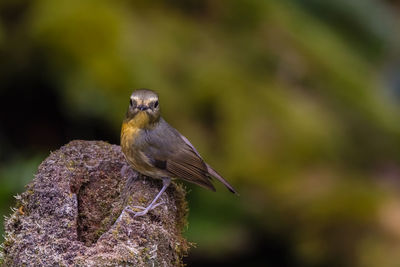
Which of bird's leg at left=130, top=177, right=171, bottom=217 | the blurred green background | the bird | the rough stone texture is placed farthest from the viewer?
the blurred green background

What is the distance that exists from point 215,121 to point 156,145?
2.51 m

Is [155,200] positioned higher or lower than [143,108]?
lower

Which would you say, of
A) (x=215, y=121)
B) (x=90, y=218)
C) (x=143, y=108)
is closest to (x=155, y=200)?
(x=90, y=218)

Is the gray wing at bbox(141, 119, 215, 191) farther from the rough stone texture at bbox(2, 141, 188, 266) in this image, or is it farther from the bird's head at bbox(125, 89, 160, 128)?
the rough stone texture at bbox(2, 141, 188, 266)

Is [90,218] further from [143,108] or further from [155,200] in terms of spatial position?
[143,108]

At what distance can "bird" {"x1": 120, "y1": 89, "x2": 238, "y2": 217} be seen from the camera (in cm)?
287

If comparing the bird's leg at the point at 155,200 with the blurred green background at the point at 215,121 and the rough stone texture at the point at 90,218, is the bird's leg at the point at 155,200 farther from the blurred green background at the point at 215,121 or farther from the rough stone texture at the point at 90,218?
the blurred green background at the point at 215,121

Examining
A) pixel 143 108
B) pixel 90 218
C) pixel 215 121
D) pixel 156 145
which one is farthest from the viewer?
pixel 215 121

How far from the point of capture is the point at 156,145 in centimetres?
308

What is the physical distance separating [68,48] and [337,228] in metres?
2.62

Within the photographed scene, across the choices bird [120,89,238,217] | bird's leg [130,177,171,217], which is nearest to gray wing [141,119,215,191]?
bird [120,89,238,217]

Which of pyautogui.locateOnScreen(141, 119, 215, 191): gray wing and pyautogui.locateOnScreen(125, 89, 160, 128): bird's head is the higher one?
pyautogui.locateOnScreen(125, 89, 160, 128): bird's head

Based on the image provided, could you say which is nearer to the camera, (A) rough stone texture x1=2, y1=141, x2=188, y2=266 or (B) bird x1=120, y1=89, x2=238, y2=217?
(A) rough stone texture x1=2, y1=141, x2=188, y2=266

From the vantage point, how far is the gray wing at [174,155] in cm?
298
